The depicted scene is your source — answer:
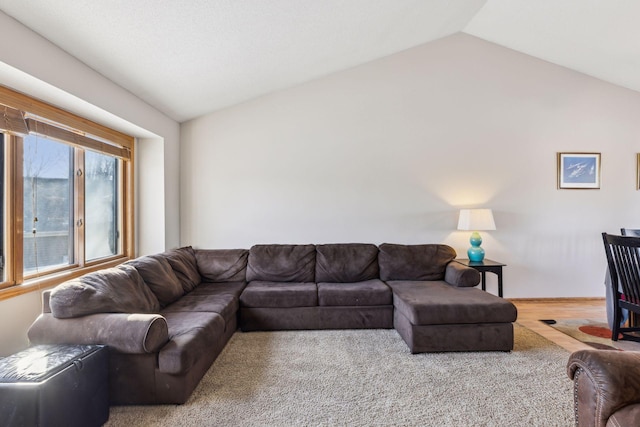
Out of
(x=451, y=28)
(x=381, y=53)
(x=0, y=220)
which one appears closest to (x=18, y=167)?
(x=0, y=220)

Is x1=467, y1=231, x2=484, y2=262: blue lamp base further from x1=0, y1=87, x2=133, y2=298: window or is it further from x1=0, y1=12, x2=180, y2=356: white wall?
x1=0, y1=87, x2=133, y2=298: window

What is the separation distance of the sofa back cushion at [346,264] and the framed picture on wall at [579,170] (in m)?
2.66

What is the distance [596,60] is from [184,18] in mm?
4447

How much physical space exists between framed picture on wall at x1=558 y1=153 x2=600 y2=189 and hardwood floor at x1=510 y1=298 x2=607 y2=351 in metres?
1.46

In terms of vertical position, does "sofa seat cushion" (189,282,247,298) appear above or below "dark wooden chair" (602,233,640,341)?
below

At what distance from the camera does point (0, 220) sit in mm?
2197

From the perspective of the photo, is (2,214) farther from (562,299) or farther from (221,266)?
(562,299)

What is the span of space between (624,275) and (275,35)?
3.60 m

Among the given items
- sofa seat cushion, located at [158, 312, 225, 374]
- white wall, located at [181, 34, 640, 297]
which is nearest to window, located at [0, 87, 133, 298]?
white wall, located at [181, 34, 640, 297]

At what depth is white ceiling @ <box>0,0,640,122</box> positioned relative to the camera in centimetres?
211

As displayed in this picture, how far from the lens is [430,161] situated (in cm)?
410

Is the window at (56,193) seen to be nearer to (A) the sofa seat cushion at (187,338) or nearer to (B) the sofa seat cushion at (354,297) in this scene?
(A) the sofa seat cushion at (187,338)

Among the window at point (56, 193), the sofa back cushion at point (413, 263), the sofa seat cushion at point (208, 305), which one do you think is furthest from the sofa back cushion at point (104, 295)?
the sofa back cushion at point (413, 263)

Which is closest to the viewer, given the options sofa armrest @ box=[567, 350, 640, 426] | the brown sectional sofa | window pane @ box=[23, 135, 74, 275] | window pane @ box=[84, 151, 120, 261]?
sofa armrest @ box=[567, 350, 640, 426]
